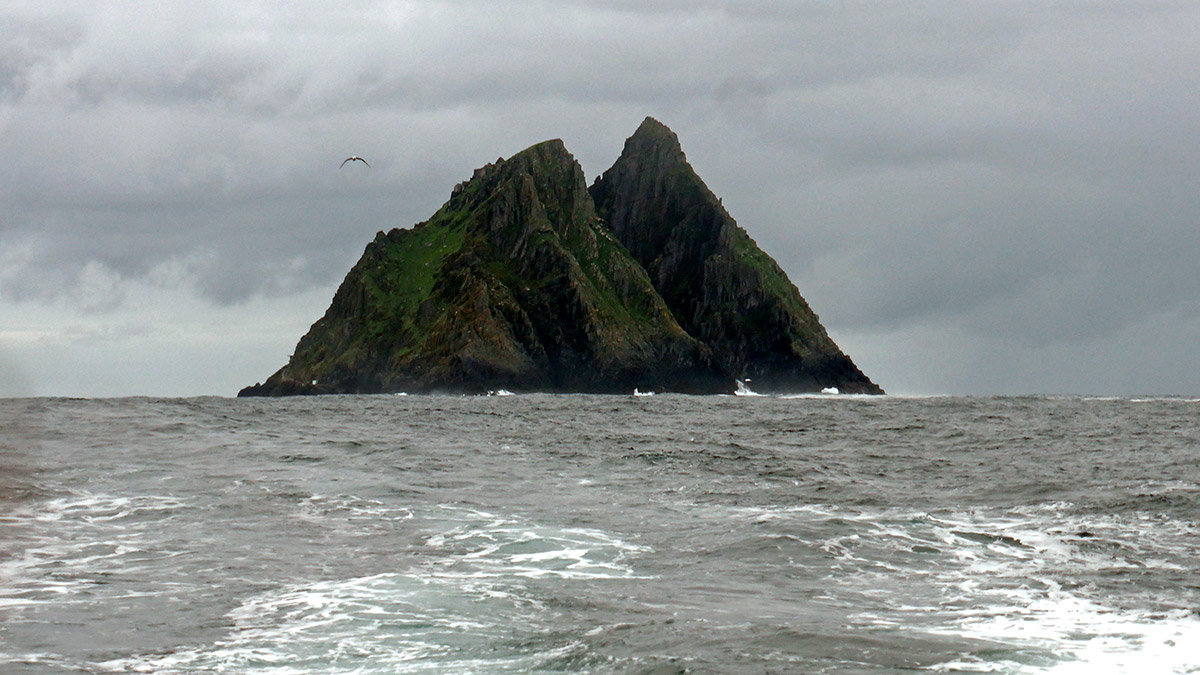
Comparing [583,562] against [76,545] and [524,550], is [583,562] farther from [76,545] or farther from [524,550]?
[76,545]

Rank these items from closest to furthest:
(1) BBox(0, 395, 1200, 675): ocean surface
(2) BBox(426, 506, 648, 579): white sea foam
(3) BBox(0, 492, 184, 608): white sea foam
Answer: (1) BBox(0, 395, 1200, 675): ocean surface → (3) BBox(0, 492, 184, 608): white sea foam → (2) BBox(426, 506, 648, 579): white sea foam

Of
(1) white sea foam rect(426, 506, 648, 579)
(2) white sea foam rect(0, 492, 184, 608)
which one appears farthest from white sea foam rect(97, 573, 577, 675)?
(2) white sea foam rect(0, 492, 184, 608)

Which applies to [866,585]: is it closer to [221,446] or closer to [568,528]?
[568,528]

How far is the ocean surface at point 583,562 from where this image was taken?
43.5ft

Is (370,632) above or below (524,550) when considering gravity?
below

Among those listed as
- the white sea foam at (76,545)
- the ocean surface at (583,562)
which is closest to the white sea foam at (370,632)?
the ocean surface at (583,562)

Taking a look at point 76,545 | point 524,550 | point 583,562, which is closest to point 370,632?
point 583,562

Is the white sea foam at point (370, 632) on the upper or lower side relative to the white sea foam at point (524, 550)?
lower

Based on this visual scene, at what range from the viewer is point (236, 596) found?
1614 cm

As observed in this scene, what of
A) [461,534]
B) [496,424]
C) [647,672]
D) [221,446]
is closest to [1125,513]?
[461,534]

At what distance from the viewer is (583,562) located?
19266 millimetres

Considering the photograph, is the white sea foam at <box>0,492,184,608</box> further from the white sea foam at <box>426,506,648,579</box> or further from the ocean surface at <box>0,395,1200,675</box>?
the white sea foam at <box>426,506,648,579</box>

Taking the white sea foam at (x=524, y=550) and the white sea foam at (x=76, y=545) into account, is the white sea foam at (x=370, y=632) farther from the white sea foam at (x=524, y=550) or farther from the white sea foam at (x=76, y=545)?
the white sea foam at (x=76, y=545)

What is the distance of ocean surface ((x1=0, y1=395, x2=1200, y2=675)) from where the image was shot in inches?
522
